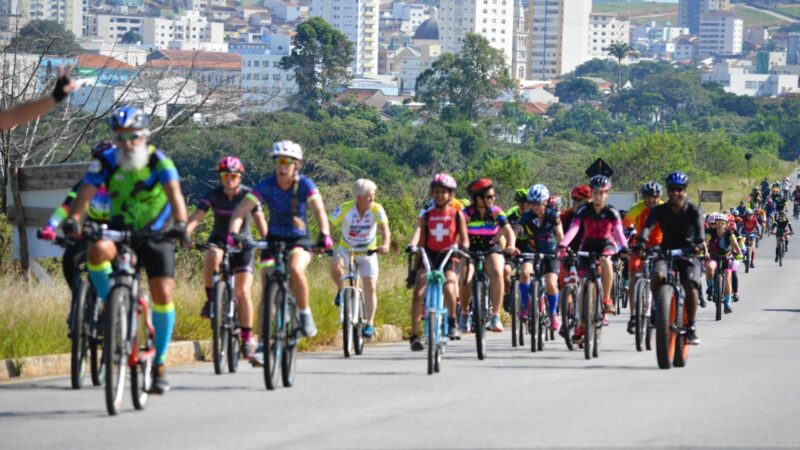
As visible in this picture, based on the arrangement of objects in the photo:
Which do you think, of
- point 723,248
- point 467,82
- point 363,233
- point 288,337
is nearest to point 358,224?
point 363,233

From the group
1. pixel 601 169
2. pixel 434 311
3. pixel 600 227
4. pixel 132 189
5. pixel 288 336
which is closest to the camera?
pixel 132 189

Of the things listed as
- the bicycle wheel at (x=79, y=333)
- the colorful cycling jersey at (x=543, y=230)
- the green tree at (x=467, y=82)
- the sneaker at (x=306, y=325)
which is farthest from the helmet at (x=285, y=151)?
the green tree at (x=467, y=82)

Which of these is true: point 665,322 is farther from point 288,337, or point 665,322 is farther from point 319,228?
point 288,337

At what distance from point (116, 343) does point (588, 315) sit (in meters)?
6.61

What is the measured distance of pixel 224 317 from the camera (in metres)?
13.6

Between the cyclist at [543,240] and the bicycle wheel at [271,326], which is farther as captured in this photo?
the cyclist at [543,240]

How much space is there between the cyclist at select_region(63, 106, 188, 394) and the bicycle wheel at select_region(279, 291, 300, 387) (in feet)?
4.42

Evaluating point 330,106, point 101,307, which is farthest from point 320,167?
point 330,106

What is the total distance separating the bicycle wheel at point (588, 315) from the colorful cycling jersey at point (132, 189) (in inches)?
238

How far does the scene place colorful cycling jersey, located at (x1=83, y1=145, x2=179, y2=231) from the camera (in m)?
11.2

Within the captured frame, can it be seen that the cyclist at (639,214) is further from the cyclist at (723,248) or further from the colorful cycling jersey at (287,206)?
the cyclist at (723,248)

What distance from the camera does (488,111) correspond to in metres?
165

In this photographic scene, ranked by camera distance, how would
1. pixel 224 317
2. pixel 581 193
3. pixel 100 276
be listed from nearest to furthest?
1. pixel 100 276
2. pixel 224 317
3. pixel 581 193

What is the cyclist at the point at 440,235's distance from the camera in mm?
15234
